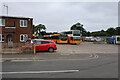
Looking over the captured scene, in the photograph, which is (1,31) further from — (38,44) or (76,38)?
(76,38)

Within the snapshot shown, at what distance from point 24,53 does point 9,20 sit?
11887mm

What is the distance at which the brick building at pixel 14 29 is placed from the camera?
23.6m

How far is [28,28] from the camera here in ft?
81.9

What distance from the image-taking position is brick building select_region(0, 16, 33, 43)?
23.6 meters

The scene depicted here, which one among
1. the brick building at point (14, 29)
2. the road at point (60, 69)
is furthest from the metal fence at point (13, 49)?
the brick building at point (14, 29)

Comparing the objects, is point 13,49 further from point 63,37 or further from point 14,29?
point 63,37

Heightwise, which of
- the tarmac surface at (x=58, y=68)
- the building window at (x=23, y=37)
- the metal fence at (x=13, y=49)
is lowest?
the tarmac surface at (x=58, y=68)

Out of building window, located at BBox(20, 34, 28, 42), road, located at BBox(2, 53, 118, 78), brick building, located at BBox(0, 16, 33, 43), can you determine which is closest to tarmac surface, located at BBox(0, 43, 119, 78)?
road, located at BBox(2, 53, 118, 78)

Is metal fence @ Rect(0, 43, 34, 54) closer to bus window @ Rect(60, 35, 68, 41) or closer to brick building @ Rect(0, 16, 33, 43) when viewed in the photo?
brick building @ Rect(0, 16, 33, 43)

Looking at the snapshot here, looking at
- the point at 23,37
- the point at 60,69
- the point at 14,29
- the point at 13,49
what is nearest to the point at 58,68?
the point at 60,69

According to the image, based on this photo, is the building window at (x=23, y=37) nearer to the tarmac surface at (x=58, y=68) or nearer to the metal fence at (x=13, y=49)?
the metal fence at (x=13, y=49)

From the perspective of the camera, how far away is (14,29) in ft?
78.1

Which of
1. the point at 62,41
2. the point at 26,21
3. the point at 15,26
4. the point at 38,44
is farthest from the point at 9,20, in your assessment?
the point at 62,41

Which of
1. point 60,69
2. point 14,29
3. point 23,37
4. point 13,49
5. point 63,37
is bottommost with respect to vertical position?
point 60,69
